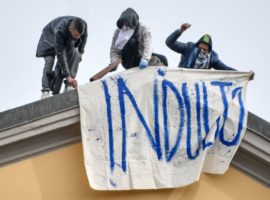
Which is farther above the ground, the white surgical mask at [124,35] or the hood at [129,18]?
the hood at [129,18]

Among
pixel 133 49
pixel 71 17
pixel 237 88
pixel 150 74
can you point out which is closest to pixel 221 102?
pixel 237 88

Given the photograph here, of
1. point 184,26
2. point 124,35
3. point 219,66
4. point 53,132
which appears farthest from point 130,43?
point 53,132

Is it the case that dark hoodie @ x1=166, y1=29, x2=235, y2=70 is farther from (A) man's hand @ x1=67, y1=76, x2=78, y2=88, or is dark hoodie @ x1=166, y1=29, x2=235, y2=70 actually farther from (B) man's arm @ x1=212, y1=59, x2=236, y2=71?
(A) man's hand @ x1=67, y1=76, x2=78, y2=88

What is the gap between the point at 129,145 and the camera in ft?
24.4

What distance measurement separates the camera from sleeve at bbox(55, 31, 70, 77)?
27.4 ft

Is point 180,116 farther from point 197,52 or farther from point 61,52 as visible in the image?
point 61,52

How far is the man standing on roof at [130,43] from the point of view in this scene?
8.33 metres

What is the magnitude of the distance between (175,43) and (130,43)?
1.92ft

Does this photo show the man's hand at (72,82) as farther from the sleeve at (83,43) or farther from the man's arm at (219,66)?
the man's arm at (219,66)

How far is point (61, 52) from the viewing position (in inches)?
330

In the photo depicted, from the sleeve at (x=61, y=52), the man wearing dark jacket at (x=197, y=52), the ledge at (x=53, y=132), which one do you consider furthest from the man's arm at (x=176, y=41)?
the ledge at (x=53, y=132)

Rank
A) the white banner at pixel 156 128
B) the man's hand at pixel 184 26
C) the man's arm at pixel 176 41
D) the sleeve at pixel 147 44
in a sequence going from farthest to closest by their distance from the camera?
the man's arm at pixel 176 41 < the man's hand at pixel 184 26 < the sleeve at pixel 147 44 < the white banner at pixel 156 128

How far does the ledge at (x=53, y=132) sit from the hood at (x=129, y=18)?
1235 millimetres

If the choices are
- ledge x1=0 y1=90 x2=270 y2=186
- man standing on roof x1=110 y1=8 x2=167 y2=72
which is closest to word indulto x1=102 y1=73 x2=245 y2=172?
ledge x1=0 y1=90 x2=270 y2=186
